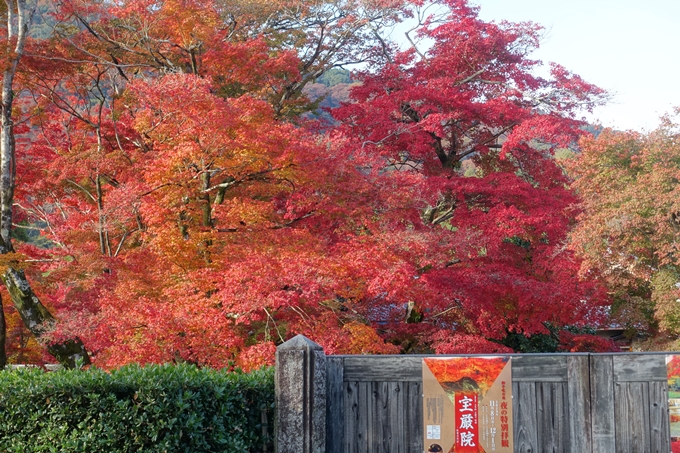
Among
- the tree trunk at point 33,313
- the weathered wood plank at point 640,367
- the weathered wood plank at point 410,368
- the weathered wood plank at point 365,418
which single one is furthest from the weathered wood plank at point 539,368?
the tree trunk at point 33,313

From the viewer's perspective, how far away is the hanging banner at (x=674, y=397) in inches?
201

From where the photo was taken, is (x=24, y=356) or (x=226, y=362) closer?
(x=226, y=362)

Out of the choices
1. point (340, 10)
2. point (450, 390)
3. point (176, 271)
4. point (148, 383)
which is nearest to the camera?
point (148, 383)

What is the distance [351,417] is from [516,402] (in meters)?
1.36

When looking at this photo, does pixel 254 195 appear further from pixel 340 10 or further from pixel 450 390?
pixel 450 390

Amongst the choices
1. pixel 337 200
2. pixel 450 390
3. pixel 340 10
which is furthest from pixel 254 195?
pixel 450 390

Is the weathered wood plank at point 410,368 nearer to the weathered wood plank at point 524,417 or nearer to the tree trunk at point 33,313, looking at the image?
the weathered wood plank at point 524,417

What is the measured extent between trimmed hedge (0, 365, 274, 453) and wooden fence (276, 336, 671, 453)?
515 millimetres

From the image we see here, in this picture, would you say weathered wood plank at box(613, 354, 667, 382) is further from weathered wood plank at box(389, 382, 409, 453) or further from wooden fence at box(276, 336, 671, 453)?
weathered wood plank at box(389, 382, 409, 453)

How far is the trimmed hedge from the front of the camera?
191 inches

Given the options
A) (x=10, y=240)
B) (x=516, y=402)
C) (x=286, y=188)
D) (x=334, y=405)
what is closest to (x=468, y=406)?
(x=516, y=402)

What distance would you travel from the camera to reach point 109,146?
14883 mm

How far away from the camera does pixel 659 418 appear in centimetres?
512

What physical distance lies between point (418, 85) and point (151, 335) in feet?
28.7
